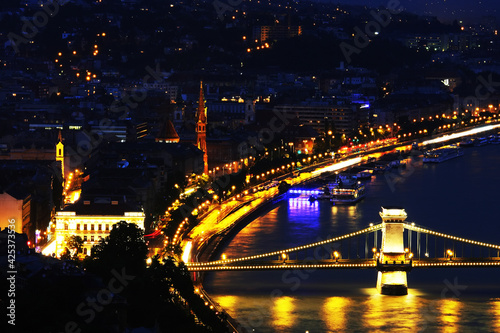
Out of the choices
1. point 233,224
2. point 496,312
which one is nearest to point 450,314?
point 496,312

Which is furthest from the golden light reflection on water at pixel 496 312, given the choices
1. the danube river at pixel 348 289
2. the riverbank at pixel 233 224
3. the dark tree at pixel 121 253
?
the dark tree at pixel 121 253

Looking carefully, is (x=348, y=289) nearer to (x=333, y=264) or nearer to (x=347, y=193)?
(x=333, y=264)

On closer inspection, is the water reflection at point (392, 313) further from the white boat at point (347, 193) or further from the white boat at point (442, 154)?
the white boat at point (442, 154)

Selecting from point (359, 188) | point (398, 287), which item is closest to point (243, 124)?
point (359, 188)

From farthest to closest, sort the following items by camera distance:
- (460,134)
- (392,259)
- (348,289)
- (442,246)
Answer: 1. (460,134)
2. (442,246)
3. (392,259)
4. (348,289)

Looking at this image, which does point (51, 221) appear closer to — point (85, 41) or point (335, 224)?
point (335, 224)

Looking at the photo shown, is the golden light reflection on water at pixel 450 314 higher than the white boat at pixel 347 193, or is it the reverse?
the white boat at pixel 347 193
